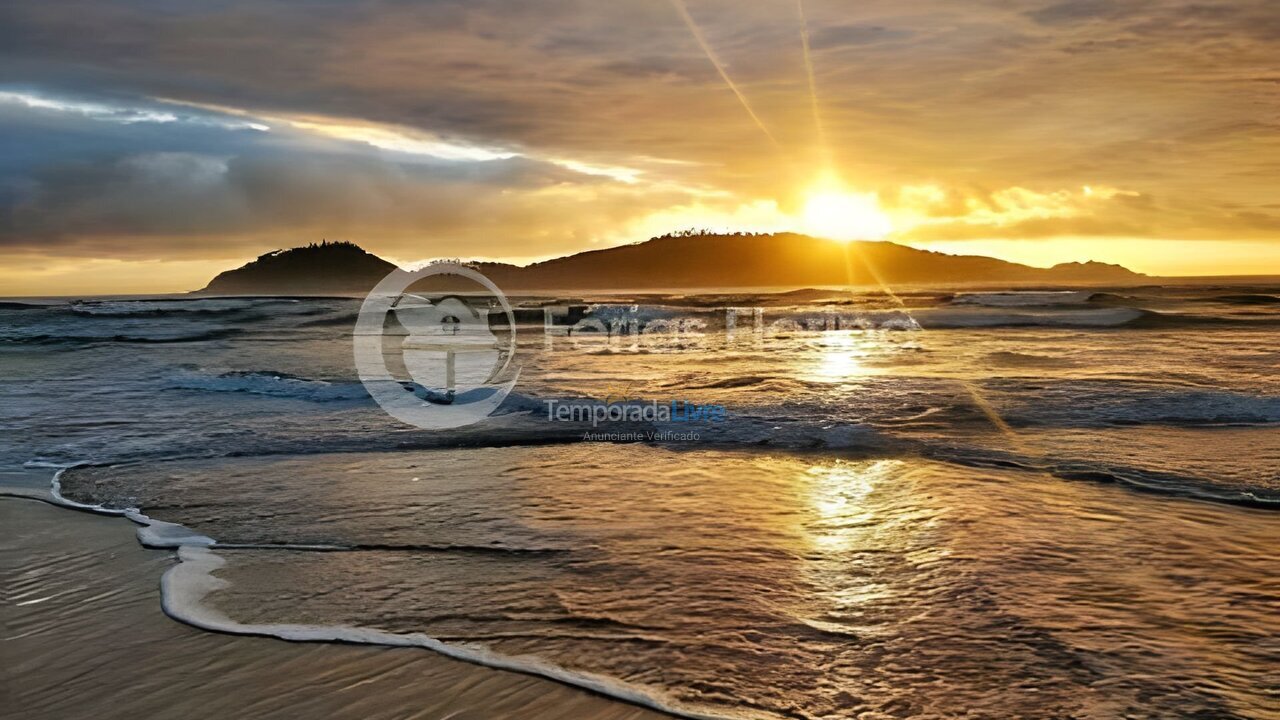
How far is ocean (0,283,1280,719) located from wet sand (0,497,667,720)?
126mm

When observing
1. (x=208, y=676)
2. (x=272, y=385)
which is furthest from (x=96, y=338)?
(x=208, y=676)

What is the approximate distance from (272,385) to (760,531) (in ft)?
35.0

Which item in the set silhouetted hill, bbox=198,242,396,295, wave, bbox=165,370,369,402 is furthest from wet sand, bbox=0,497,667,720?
silhouetted hill, bbox=198,242,396,295

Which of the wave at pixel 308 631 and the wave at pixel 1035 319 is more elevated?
the wave at pixel 1035 319

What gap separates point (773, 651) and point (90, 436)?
820cm

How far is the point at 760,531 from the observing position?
199 inches

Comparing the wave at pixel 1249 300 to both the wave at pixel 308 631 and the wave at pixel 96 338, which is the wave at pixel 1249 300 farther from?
the wave at pixel 308 631

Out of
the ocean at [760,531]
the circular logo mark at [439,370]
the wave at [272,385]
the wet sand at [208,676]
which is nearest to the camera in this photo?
the wet sand at [208,676]

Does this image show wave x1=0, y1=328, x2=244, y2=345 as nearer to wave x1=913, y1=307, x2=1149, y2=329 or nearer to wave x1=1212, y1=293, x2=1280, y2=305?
wave x1=913, y1=307, x2=1149, y2=329

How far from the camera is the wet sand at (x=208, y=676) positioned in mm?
3072

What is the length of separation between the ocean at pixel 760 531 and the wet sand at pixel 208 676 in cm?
13

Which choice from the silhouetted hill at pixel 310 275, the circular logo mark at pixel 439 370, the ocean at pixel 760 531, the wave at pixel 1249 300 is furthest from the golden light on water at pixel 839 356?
the silhouetted hill at pixel 310 275

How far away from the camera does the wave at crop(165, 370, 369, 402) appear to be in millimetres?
12339

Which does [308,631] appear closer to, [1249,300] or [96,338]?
[96,338]
